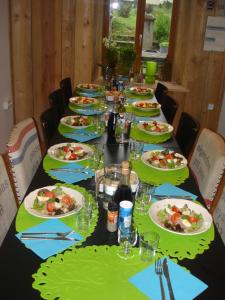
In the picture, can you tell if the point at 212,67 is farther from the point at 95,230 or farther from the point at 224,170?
the point at 95,230

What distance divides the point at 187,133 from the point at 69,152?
99cm

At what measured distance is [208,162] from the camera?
7.00ft

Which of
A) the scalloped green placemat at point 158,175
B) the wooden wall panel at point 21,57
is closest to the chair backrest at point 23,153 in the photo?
the scalloped green placemat at point 158,175

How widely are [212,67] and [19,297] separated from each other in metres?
4.09

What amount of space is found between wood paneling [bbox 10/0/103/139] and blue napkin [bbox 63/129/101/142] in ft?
6.93

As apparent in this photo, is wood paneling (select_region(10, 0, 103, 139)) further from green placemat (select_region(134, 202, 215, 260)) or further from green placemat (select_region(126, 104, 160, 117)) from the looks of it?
green placemat (select_region(134, 202, 215, 260))

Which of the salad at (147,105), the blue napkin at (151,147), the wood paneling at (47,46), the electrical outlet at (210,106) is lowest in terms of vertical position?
the electrical outlet at (210,106)

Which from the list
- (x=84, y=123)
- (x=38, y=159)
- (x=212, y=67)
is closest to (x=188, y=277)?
(x=38, y=159)

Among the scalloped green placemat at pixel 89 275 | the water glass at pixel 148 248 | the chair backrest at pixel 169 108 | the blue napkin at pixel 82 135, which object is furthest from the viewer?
the chair backrest at pixel 169 108

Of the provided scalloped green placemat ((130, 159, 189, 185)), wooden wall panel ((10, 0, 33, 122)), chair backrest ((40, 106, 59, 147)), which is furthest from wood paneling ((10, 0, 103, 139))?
scalloped green placemat ((130, 159, 189, 185))

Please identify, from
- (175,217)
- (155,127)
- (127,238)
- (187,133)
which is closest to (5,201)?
(127,238)

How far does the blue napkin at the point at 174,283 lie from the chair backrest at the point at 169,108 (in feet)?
7.43

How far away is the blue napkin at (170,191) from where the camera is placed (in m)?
1.70

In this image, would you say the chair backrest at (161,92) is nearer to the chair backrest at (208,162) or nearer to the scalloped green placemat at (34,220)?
the chair backrest at (208,162)
